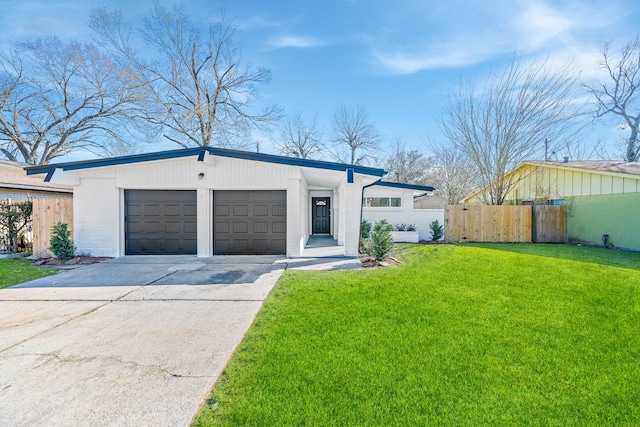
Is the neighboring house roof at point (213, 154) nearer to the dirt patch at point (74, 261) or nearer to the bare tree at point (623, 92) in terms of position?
the dirt patch at point (74, 261)

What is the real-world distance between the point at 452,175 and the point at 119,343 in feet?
79.9

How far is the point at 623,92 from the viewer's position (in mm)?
19156

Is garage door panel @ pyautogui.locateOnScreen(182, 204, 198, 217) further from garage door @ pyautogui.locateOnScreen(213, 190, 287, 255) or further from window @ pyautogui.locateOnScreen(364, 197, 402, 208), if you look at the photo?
window @ pyautogui.locateOnScreen(364, 197, 402, 208)

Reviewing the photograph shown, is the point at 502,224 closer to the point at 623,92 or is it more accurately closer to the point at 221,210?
the point at 221,210

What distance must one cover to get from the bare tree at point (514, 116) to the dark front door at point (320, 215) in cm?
839

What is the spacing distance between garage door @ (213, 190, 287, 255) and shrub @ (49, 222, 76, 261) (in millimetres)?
3907

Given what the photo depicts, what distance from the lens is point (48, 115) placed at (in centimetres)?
1906

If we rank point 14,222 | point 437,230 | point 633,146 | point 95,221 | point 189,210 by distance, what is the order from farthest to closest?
point 633,146, point 437,230, point 14,222, point 189,210, point 95,221

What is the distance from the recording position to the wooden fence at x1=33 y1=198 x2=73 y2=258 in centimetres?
871

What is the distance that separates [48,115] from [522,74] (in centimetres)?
2797

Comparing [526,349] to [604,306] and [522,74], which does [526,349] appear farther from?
[522,74]

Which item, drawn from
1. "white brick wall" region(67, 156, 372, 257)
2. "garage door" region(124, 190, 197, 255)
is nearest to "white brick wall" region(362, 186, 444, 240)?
"white brick wall" region(67, 156, 372, 257)

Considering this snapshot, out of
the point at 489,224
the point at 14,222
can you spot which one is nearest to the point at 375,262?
the point at 489,224

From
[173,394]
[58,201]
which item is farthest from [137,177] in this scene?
[173,394]
